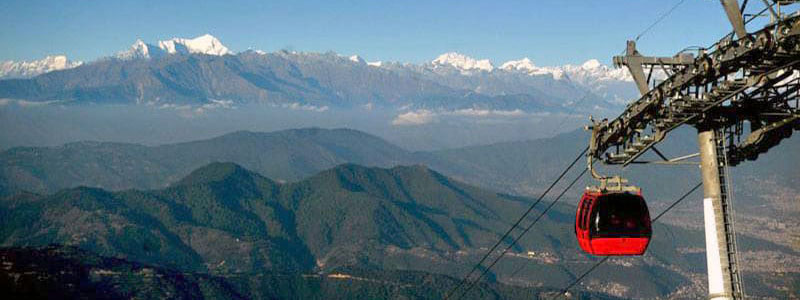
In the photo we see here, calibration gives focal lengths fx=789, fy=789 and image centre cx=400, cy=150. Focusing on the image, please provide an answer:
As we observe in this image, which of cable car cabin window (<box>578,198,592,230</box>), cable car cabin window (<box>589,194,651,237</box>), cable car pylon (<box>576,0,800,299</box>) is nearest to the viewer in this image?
cable car pylon (<box>576,0,800,299</box>)

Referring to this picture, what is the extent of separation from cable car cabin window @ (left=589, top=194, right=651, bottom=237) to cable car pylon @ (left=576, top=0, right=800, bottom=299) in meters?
1.39

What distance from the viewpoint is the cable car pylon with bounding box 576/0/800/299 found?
18.5 metres

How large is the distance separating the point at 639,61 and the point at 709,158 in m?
3.58

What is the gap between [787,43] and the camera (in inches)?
685

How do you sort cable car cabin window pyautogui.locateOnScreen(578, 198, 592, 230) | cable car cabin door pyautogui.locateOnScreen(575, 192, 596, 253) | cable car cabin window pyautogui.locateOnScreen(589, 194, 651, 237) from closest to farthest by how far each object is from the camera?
Result: cable car cabin window pyautogui.locateOnScreen(589, 194, 651, 237) < cable car cabin door pyautogui.locateOnScreen(575, 192, 596, 253) < cable car cabin window pyautogui.locateOnScreen(578, 198, 592, 230)

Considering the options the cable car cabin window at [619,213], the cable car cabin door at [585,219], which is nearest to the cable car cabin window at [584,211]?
the cable car cabin door at [585,219]

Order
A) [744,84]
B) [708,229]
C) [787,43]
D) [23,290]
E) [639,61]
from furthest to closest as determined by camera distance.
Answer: [23,290], [639,61], [708,229], [744,84], [787,43]

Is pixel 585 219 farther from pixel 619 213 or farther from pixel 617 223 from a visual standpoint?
pixel 619 213

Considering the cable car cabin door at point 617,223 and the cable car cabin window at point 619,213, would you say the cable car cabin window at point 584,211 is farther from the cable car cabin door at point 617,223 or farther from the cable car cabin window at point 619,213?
the cable car cabin window at point 619,213

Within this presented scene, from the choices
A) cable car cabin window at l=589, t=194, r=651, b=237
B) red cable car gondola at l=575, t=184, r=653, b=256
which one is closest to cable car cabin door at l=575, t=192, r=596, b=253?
red cable car gondola at l=575, t=184, r=653, b=256

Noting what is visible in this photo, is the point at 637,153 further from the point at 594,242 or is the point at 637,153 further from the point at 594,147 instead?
the point at 594,242

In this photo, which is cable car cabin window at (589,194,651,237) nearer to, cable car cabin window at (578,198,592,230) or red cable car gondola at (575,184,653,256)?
red cable car gondola at (575,184,653,256)

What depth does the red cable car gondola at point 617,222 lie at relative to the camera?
26141 mm

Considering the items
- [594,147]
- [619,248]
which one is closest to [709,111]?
[594,147]
